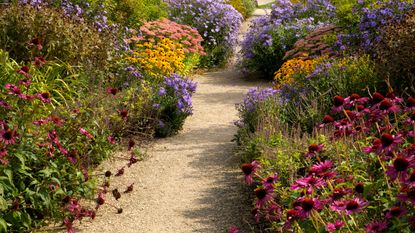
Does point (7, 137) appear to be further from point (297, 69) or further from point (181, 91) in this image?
point (297, 69)

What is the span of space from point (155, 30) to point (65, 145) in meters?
5.68

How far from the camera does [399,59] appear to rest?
22.1ft

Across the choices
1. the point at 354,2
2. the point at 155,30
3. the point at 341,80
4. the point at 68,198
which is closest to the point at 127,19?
the point at 155,30

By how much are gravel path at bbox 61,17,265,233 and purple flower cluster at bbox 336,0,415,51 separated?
2280 millimetres

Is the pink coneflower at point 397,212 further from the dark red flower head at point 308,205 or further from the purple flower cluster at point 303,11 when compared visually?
the purple flower cluster at point 303,11

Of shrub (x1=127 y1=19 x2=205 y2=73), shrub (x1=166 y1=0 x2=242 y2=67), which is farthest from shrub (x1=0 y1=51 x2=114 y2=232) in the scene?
shrub (x1=166 y1=0 x2=242 y2=67)

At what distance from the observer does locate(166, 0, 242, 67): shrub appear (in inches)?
516

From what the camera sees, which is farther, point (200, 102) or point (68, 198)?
point (200, 102)

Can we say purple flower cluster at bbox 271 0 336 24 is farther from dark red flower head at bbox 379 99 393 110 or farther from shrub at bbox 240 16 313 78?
dark red flower head at bbox 379 99 393 110

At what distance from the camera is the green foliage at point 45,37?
25.1 feet

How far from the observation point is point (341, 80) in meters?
7.33

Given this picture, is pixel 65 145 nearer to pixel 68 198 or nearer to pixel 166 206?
pixel 68 198

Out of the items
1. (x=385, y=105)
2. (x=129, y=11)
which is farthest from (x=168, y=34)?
(x=385, y=105)

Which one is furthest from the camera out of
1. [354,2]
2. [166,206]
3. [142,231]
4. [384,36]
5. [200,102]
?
[354,2]
